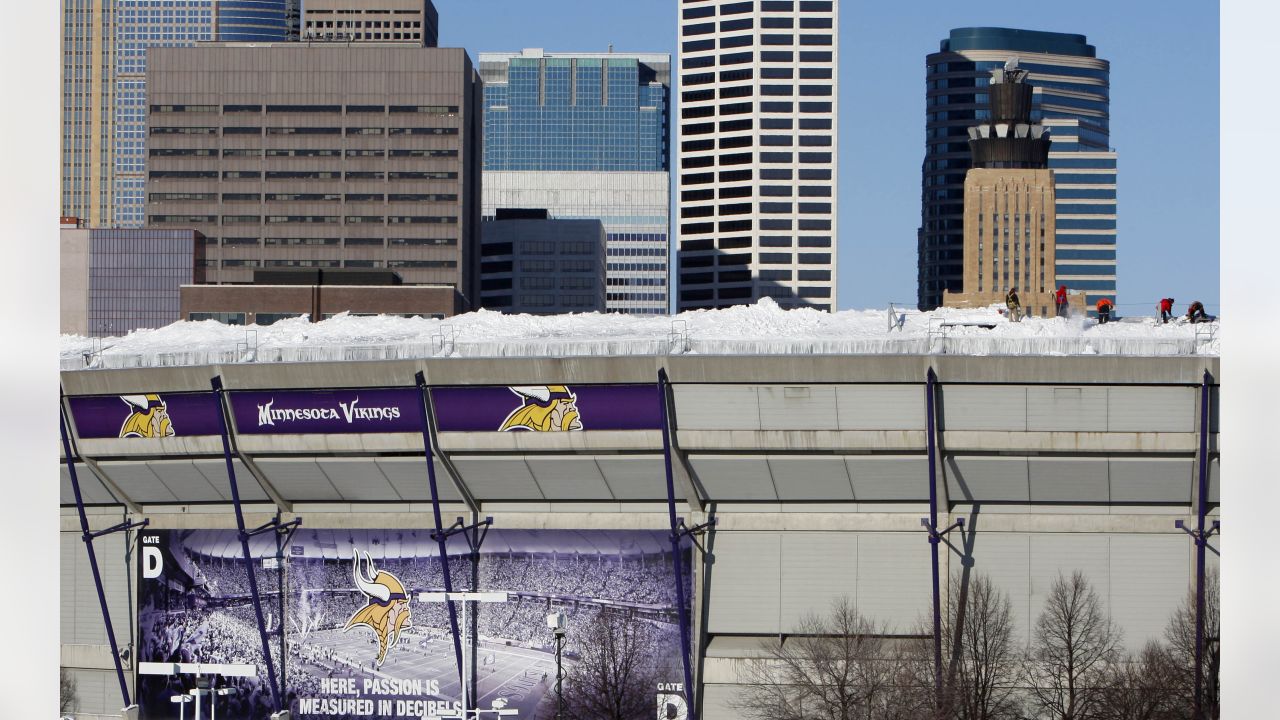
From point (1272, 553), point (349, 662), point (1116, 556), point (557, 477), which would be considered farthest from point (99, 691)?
point (1272, 553)

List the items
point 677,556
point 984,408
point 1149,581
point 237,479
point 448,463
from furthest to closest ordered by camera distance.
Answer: point 237,479 < point 448,463 < point 677,556 < point 1149,581 < point 984,408

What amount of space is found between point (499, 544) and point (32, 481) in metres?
39.5

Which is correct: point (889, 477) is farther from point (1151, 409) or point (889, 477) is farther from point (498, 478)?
point (498, 478)

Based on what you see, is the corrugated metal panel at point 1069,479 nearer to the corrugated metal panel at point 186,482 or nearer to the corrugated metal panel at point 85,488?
the corrugated metal panel at point 186,482

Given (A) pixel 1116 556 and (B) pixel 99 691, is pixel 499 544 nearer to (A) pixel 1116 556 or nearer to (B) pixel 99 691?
(B) pixel 99 691

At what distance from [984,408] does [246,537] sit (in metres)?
23.1

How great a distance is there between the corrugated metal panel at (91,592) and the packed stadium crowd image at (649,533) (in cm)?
18

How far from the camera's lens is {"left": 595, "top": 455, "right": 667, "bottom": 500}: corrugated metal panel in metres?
46.6

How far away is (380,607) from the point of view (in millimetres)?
50062

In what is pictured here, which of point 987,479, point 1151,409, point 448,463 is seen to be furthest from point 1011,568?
point 448,463

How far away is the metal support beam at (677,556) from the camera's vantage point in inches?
1754

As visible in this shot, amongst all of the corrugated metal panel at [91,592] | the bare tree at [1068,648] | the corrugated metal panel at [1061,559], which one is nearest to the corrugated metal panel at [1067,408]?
the corrugated metal panel at [1061,559]

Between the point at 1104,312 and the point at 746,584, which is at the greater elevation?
the point at 1104,312

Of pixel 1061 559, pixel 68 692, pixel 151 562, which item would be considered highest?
pixel 1061 559
